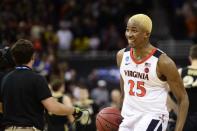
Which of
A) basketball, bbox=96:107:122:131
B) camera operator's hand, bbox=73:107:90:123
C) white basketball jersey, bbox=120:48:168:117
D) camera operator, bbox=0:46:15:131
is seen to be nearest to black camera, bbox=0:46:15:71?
camera operator, bbox=0:46:15:131

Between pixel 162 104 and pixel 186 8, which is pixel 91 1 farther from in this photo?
pixel 162 104

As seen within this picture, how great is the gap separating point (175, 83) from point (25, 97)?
1.59 meters

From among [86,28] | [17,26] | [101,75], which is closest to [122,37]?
[86,28]

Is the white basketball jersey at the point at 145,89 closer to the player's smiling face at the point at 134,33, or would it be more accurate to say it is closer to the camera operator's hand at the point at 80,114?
the player's smiling face at the point at 134,33

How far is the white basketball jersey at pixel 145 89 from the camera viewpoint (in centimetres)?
638

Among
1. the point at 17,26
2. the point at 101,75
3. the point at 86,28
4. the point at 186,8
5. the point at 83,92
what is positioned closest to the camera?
the point at 83,92

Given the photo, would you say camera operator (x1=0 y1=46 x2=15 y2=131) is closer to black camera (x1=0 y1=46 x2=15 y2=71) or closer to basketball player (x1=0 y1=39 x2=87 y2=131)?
black camera (x1=0 y1=46 x2=15 y2=71)

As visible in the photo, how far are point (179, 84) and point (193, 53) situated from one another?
7.12 feet

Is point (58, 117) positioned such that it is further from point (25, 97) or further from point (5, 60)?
point (25, 97)

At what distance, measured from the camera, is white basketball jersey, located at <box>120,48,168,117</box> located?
6379 mm

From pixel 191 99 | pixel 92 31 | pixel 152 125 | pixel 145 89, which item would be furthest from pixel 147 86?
pixel 92 31

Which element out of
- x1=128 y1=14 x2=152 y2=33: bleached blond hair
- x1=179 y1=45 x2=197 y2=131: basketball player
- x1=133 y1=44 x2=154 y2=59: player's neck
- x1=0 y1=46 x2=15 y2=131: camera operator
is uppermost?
x1=128 y1=14 x2=152 y2=33: bleached blond hair

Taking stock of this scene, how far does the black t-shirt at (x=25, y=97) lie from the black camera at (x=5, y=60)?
2.84 ft

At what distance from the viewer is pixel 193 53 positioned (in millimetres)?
8430
